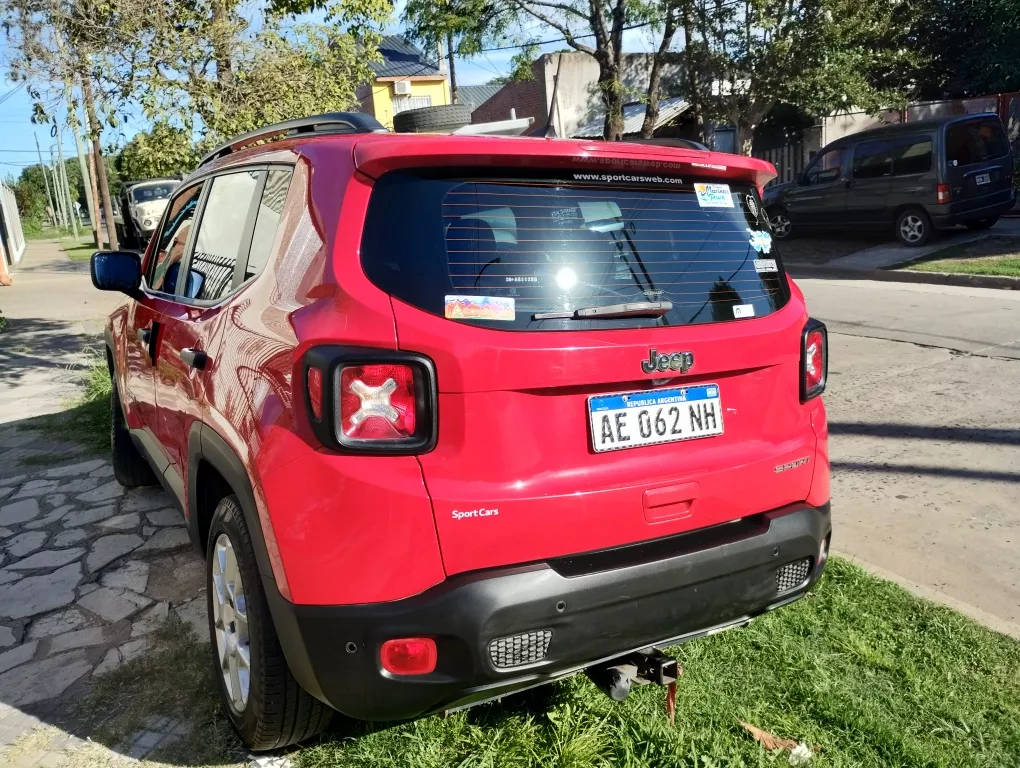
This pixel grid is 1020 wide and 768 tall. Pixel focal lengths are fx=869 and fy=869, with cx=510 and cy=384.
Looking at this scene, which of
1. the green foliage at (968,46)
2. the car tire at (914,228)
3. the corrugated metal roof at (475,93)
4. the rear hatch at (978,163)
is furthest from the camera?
the corrugated metal roof at (475,93)

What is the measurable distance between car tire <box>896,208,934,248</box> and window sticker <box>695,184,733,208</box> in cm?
1339

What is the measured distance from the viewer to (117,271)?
4090 mm

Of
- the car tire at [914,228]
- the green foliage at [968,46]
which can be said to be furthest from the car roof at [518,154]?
the green foliage at [968,46]

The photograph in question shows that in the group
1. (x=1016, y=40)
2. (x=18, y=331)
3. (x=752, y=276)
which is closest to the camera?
(x=752, y=276)

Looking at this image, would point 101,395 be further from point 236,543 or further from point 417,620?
point 417,620

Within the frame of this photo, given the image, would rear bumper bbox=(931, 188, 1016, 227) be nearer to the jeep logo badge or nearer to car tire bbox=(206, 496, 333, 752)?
the jeep logo badge

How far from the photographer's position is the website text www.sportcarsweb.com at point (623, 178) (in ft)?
8.21

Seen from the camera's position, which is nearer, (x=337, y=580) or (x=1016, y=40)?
(x=337, y=580)

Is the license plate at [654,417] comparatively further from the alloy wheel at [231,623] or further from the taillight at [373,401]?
the alloy wheel at [231,623]

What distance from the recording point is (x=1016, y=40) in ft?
67.2

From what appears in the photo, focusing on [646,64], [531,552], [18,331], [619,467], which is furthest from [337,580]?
[646,64]

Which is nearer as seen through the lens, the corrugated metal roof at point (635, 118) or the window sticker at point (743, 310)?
the window sticker at point (743, 310)

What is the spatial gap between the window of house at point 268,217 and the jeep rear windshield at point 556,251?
499 millimetres

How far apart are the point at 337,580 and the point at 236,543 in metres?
0.53
